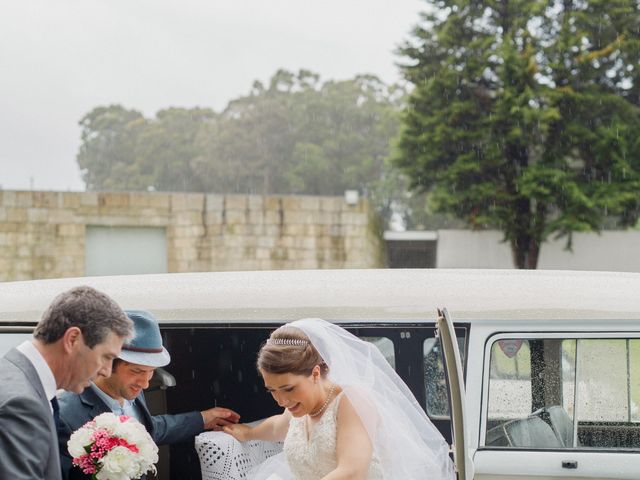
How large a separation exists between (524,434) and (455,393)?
91 cm

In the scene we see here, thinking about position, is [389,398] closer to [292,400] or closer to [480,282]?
[292,400]

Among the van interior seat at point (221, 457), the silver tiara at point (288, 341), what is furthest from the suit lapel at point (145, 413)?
the silver tiara at point (288, 341)

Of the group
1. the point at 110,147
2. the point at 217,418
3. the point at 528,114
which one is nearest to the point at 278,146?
the point at 110,147

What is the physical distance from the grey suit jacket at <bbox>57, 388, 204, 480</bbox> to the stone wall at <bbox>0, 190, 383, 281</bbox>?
15.7 meters

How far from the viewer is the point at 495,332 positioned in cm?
430

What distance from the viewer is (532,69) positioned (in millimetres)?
24203

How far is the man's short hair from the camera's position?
2768mm

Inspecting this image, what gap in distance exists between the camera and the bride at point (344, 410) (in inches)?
153

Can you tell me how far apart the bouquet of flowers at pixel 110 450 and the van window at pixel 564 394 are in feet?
5.67

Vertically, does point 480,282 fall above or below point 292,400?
above

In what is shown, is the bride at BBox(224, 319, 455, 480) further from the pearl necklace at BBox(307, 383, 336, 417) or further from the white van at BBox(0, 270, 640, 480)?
the white van at BBox(0, 270, 640, 480)

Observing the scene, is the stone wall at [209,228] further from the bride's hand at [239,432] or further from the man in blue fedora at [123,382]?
the man in blue fedora at [123,382]

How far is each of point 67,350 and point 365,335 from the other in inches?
82.4

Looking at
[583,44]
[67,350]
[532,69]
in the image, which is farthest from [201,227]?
[67,350]
